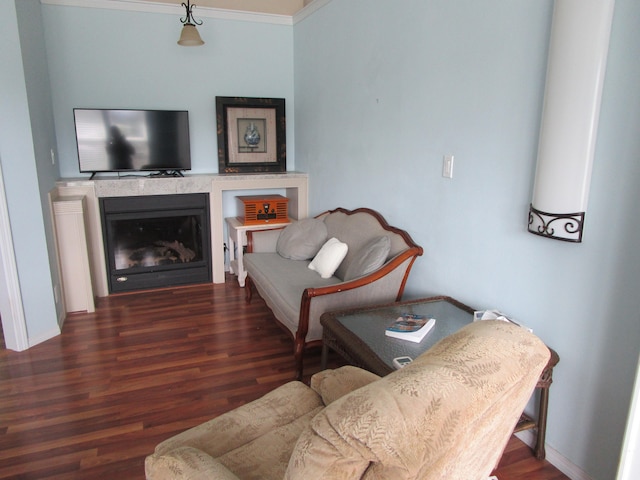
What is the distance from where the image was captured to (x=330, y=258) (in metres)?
3.20

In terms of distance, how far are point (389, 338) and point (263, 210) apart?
257cm

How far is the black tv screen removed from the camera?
3930mm

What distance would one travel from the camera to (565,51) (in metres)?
1.63

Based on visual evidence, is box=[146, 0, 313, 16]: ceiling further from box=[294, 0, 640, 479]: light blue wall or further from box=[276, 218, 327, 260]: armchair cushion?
box=[276, 218, 327, 260]: armchair cushion

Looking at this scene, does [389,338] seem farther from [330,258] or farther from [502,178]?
[330,258]

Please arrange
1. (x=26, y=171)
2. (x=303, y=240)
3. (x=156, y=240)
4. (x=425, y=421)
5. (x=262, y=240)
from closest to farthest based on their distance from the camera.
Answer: (x=425, y=421)
(x=26, y=171)
(x=303, y=240)
(x=262, y=240)
(x=156, y=240)

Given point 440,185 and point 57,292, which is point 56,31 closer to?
point 57,292

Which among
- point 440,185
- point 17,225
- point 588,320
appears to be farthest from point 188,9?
point 588,320

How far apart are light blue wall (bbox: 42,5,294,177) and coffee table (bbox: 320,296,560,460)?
2.91m

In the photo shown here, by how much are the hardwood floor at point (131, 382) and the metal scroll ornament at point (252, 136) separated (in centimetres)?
168

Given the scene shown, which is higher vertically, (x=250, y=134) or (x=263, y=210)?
(x=250, y=134)

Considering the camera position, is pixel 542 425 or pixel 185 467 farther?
pixel 542 425

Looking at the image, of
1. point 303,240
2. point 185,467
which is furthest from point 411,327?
point 303,240

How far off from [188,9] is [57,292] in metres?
2.65
